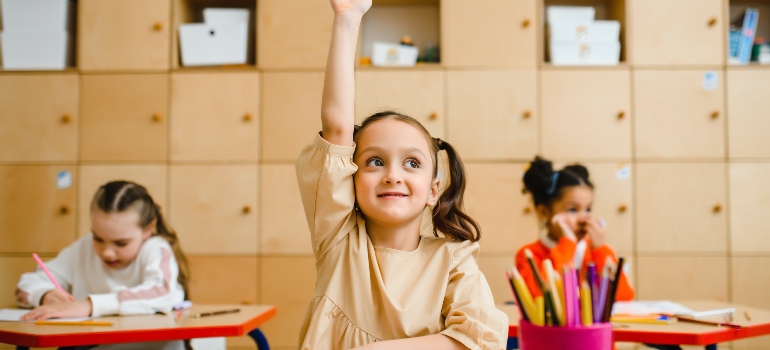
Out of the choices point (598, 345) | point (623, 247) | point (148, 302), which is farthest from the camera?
point (623, 247)

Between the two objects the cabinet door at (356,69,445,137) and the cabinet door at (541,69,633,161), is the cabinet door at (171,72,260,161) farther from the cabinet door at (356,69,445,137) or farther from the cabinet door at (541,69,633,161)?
the cabinet door at (541,69,633,161)

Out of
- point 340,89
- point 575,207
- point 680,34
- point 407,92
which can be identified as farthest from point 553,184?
point 340,89

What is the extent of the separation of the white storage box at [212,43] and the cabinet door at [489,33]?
1.05m

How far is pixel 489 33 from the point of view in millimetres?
3057

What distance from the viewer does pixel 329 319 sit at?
2.97 feet

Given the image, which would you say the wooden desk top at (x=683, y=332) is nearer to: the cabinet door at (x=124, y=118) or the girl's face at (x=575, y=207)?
the girl's face at (x=575, y=207)

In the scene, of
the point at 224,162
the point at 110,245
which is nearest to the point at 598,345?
the point at 110,245

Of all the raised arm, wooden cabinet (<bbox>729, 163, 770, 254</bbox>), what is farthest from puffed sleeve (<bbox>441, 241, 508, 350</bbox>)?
wooden cabinet (<bbox>729, 163, 770, 254</bbox>)

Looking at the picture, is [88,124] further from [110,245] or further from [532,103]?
[532,103]

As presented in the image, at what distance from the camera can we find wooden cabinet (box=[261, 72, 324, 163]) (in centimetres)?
308

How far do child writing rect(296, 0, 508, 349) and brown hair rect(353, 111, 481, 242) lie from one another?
23mm

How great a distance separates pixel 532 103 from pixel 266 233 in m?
1.48

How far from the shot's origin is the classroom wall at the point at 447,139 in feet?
9.91

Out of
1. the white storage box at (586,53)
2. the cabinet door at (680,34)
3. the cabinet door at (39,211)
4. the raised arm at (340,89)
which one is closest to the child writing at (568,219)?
the white storage box at (586,53)
